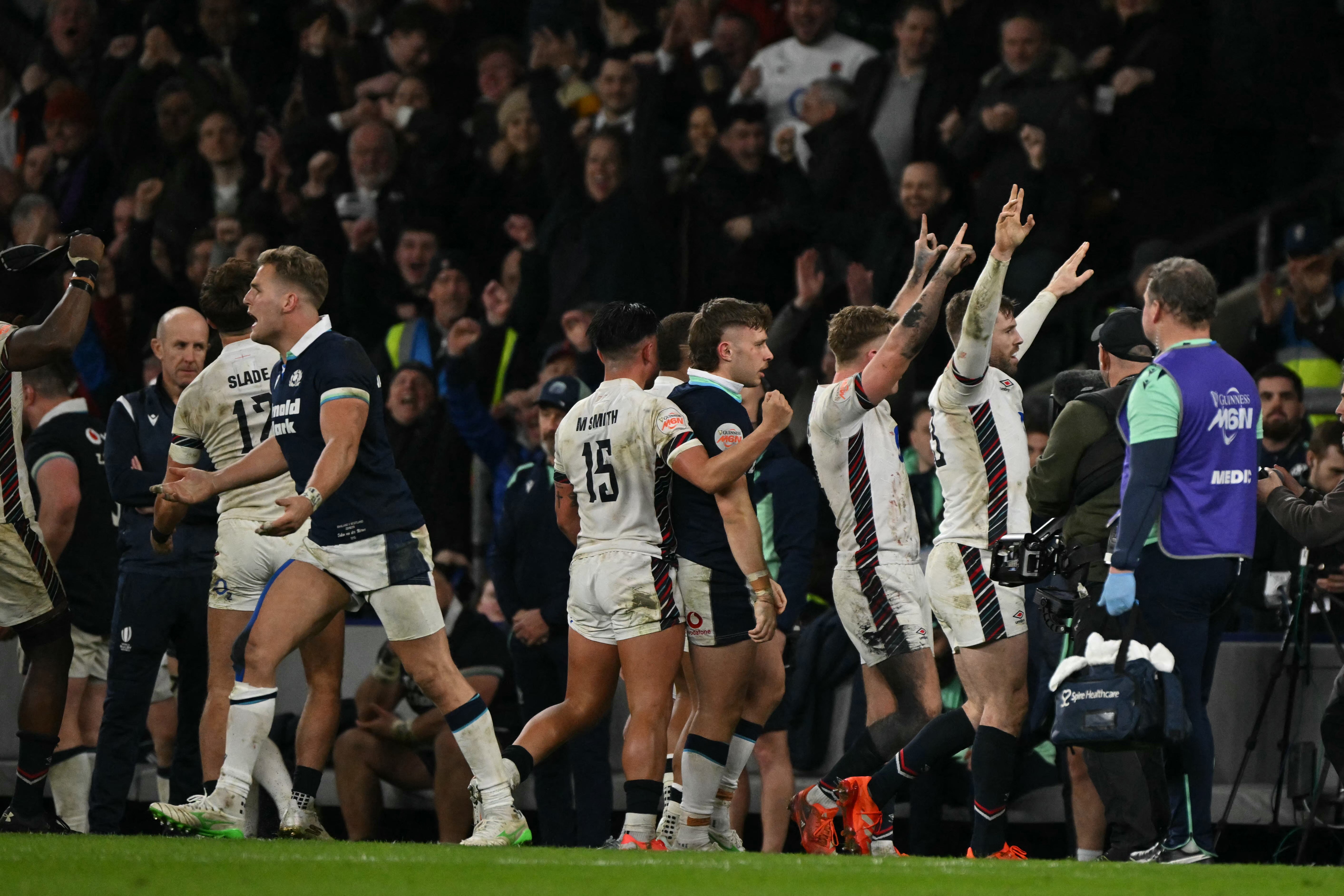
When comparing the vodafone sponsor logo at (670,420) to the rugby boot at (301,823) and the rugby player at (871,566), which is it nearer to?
the rugby player at (871,566)

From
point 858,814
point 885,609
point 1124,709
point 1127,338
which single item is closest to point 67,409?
point 885,609

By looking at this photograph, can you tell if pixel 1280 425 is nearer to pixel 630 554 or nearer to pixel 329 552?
pixel 630 554

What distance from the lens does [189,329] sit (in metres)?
8.09

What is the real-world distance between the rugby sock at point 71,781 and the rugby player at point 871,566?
3441mm

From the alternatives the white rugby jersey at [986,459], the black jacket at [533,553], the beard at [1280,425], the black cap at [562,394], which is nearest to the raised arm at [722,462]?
the white rugby jersey at [986,459]

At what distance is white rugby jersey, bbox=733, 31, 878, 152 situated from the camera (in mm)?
11766

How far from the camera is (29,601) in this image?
7.50m

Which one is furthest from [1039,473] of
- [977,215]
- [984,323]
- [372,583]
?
[977,215]

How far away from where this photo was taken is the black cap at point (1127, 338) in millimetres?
7055

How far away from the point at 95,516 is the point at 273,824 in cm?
187

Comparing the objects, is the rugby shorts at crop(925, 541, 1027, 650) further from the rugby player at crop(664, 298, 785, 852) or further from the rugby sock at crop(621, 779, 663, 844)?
the rugby sock at crop(621, 779, 663, 844)

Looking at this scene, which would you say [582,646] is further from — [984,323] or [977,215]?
[977,215]

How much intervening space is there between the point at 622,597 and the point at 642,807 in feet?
2.71

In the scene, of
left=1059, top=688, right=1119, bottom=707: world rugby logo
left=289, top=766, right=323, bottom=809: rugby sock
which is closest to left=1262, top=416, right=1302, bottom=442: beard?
left=1059, top=688, right=1119, bottom=707: world rugby logo
